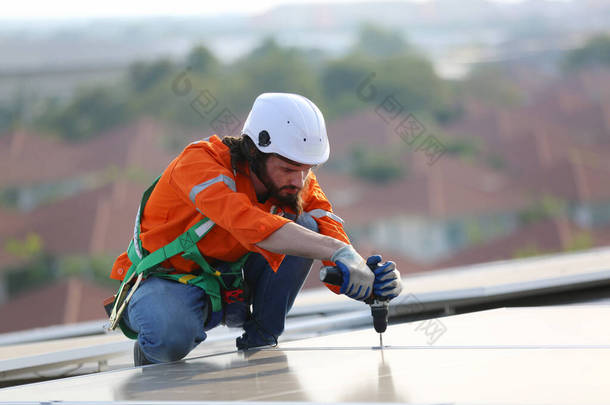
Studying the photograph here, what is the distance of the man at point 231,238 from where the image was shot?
2.68 m

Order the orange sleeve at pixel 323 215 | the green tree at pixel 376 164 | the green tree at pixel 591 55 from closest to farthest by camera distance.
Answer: the orange sleeve at pixel 323 215
the green tree at pixel 376 164
the green tree at pixel 591 55

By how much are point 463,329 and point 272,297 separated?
680mm

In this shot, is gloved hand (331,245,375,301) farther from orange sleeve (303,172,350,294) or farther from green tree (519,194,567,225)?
green tree (519,194,567,225)

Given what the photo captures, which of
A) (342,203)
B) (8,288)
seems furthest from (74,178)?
(342,203)

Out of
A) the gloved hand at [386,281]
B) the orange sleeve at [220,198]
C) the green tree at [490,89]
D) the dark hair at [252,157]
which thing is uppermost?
the green tree at [490,89]

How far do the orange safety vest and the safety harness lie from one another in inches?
1.3

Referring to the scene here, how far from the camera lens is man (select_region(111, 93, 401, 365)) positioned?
2682 mm

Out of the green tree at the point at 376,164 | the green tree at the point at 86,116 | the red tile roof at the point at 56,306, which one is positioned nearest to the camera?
the red tile roof at the point at 56,306

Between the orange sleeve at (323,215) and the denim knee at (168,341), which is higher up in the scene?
the orange sleeve at (323,215)

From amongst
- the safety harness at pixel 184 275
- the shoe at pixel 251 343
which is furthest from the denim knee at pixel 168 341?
the shoe at pixel 251 343

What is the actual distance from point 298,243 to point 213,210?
0.29m

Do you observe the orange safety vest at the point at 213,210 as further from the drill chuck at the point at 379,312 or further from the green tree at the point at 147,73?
the green tree at the point at 147,73

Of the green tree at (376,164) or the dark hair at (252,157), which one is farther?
the green tree at (376,164)

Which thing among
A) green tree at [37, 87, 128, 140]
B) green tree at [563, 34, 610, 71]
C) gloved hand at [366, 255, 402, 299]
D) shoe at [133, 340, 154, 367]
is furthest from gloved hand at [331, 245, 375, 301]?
green tree at [563, 34, 610, 71]
